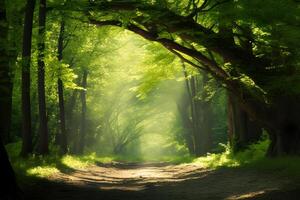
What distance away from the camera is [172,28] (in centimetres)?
1667

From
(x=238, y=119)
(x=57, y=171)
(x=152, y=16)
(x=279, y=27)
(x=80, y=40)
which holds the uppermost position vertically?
(x=80, y=40)

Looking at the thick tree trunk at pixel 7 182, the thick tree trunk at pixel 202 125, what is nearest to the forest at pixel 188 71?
the thick tree trunk at pixel 7 182

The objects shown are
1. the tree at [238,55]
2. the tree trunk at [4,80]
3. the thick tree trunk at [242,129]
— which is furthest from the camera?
the thick tree trunk at [242,129]

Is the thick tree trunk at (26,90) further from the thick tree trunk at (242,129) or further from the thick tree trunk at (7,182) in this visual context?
the thick tree trunk at (242,129)

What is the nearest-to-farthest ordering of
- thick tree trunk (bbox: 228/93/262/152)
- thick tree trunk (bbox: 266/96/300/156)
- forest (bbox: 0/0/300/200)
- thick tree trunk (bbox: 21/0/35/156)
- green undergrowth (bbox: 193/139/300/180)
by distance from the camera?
forest (bbox: 0/0/300/200) < green undergrowth (bbox: 193/139/300/180) < thick tree trunk (bbox: 266/96/300/156) < thick tree trunk (bbox: 21/0/35/156) < thick tree trunk (bbox: 228/93/262/152)

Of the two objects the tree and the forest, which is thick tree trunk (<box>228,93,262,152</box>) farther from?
the tree

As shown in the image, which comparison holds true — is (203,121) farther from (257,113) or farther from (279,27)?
(279,27)

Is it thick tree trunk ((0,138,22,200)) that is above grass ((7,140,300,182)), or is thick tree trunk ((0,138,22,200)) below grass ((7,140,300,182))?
above

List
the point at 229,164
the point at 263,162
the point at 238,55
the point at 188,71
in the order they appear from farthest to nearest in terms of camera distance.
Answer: the point at 188,71
the point at 229,164
the point at 238,55
the point at 263,162

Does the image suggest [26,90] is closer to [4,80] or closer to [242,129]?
[4,80]

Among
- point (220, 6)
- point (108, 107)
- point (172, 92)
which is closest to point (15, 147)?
point (220, 6)

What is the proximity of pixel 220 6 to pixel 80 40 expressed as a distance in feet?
55.1

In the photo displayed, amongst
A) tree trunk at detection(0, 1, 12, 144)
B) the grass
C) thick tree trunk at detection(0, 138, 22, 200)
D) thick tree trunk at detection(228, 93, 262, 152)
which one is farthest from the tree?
thick tree trunk at detection(0, 138, 22, 200)

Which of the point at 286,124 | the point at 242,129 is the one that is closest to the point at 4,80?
the point at 286,124
